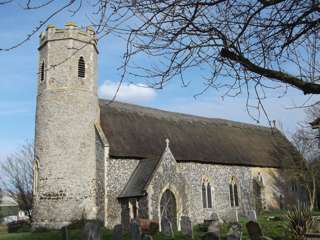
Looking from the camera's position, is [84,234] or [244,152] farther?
[244,152]

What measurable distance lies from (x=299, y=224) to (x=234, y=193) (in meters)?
16.2

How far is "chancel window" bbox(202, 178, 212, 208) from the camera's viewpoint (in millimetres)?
26545

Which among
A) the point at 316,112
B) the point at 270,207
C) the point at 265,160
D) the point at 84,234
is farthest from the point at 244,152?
the point at 84,234

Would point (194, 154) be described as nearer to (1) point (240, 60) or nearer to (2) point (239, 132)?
(2) point (239, 132)

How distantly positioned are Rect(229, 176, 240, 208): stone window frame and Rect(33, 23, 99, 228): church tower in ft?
35.5

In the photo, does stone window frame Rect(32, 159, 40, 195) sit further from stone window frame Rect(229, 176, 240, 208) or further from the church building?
stone window frame Rect(229, 176, 240, 208)

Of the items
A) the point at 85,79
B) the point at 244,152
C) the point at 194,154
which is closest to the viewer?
the point at 85,79

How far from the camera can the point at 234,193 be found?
28953 millimetres

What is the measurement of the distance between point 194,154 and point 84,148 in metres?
Answer: 7.64

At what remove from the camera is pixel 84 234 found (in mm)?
11594

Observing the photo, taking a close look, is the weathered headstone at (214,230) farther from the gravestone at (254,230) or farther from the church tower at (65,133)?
the church tower at (65,133)

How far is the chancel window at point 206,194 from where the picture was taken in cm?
2655

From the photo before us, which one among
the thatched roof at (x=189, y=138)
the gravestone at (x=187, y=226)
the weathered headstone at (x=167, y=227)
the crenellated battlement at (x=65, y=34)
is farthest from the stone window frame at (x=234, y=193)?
the crenellated battlement at (x=65, y=34)

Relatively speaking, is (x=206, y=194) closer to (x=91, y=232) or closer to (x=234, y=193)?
(x=234, y=193)
